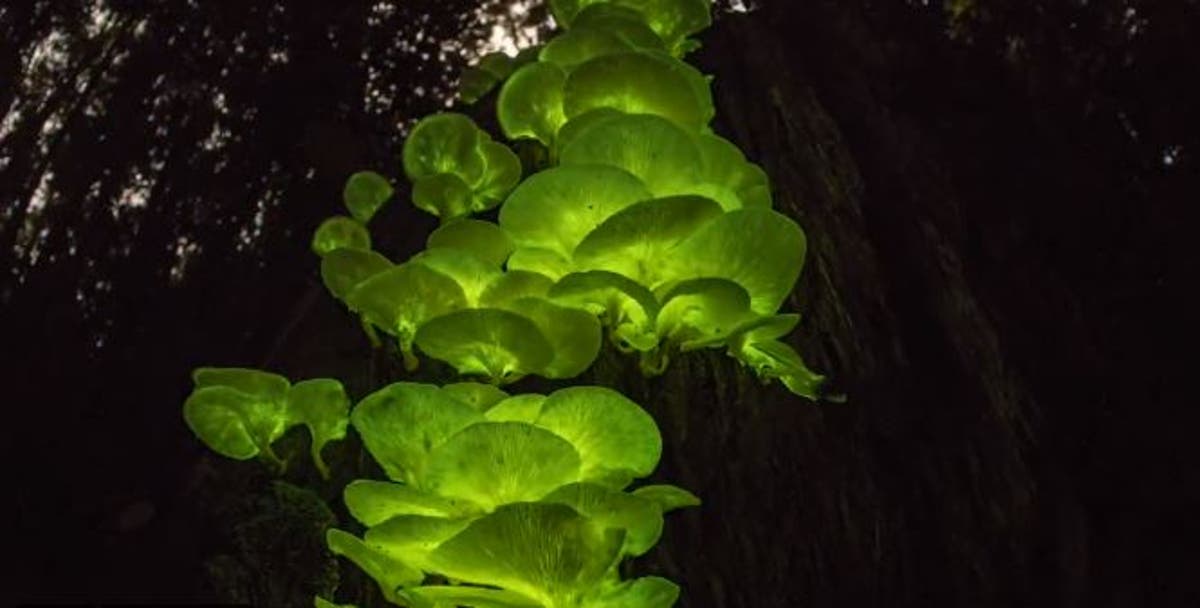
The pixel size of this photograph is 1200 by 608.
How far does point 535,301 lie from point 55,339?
362cm

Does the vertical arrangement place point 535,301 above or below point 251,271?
above

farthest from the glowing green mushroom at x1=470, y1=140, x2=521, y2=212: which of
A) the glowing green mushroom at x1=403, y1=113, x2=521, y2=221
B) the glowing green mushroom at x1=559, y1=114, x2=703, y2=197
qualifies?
the glowing green mushroom at x1=559, y1=114, x2=703, y2=197

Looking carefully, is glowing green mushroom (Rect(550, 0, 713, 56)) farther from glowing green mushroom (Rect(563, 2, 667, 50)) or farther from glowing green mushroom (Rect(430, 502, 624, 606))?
glowing green mushroom (Rect(430, 502, 624, 606))

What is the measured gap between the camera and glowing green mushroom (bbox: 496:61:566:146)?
1.60 meters

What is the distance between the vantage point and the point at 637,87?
1471 millimetres

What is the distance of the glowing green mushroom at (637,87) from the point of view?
4.73 feet

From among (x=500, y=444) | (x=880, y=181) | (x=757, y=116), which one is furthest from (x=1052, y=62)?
(x=500, y=444)

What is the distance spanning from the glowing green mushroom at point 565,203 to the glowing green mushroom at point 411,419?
35cm

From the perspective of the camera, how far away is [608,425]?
43.1 inches

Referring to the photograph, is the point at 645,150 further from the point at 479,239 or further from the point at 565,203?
the point at 479,239

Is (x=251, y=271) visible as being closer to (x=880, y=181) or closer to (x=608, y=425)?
(x=880, y=181)

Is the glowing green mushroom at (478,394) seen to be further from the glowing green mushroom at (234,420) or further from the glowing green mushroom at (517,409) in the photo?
the glowing green mushroom at (234,420)

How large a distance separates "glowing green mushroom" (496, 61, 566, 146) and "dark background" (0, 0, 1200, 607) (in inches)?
20.3

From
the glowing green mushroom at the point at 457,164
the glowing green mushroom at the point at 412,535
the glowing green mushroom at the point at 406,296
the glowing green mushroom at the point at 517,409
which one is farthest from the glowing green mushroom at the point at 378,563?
the glowing green mushroom at the point at 457,164
